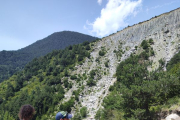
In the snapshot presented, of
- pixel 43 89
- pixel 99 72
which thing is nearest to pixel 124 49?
pixel 99 72

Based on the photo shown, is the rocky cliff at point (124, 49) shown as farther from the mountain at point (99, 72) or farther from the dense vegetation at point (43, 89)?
the dense vegetation at point (43, 89)

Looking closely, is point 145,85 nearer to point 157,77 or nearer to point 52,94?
point 157,77

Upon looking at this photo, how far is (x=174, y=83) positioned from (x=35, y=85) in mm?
52537

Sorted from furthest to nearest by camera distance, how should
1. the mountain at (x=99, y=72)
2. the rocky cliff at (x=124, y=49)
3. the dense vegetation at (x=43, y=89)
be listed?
the dense vegetation at (x=43, y=89) → the rocky cliff at (x=124, y=49) → the mountain at (x=99, y=72)

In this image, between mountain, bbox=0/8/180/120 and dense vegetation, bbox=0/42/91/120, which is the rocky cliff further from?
dense vegetation, bbox=0/42/91/120

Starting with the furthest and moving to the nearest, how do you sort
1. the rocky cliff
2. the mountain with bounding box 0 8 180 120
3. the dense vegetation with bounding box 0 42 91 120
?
the dense vegetation with bounding box 0 42 91 120
the rocky cliff
the mountain with bounding box 0 8 180 120

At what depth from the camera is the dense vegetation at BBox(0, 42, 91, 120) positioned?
4134 centimetres

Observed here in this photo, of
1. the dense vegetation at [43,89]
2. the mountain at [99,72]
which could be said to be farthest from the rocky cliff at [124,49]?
the dense vegetation at [43,89]

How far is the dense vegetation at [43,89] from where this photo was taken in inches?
1628

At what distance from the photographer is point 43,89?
156 ft

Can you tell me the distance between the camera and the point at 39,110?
43.6 m

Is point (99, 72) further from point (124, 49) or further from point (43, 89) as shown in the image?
point (43, 89)

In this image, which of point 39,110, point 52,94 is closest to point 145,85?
point 52,94

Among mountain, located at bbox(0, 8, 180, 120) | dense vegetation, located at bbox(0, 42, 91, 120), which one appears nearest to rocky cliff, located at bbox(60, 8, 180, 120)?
mountain, located at bbox(0, 8, 180, 120)
